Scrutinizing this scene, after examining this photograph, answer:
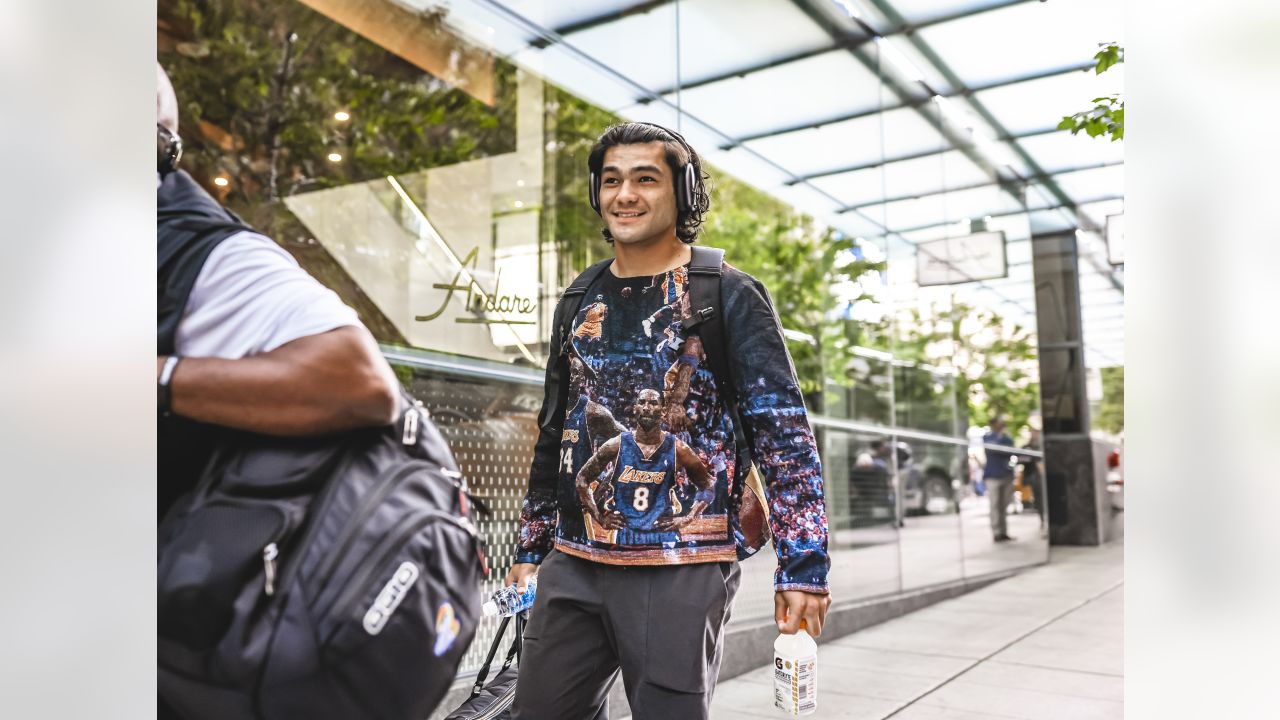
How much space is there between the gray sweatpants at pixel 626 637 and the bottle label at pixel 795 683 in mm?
151

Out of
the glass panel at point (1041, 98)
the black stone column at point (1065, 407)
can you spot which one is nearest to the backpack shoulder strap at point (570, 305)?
the glass panel at point (1041, 98)

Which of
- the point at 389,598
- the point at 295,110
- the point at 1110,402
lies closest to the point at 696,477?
the point at 389,598

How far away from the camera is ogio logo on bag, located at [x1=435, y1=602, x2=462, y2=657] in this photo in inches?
135

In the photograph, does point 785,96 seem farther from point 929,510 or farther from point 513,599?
point 513,599

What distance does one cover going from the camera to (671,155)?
8.20 feet

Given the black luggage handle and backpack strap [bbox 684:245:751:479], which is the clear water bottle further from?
backpack strap [bbox 684:245:751:479]

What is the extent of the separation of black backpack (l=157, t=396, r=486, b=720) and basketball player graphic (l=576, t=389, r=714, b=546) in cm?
113

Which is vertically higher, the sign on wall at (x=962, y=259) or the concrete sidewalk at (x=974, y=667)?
the sign on wall at (x=962, y=259)

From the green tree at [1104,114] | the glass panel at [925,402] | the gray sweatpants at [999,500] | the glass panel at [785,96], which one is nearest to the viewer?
the green tree at [1104,114]

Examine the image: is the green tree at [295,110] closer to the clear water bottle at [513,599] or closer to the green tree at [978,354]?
the clear water bottle at [513,599]

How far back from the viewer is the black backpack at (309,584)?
9.46 feet

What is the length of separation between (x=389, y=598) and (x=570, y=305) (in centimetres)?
125
